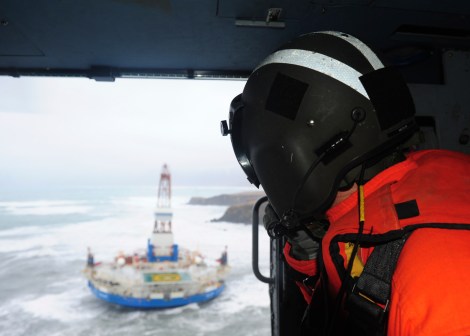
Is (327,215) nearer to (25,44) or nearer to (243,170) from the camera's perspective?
(243,170)

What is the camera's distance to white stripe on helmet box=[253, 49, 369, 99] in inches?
32.9

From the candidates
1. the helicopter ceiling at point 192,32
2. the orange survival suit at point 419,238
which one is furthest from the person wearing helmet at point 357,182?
the helicopter ceiling at point 192,32

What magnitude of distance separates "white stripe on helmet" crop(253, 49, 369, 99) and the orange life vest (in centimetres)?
24

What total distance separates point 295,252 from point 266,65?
66 cm

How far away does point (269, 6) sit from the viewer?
4.65 feet

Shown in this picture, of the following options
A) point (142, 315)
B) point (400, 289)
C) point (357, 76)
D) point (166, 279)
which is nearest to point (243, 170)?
point (357, 76)

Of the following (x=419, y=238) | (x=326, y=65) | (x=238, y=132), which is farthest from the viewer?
(x=238, y=132)

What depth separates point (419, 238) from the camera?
581mm

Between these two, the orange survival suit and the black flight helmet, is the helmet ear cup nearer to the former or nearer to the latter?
the black flight helmet

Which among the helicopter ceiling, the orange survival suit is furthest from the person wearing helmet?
the helicopter ceiling

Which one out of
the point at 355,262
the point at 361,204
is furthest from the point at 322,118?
the point at 355,262

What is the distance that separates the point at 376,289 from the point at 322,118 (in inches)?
16.6

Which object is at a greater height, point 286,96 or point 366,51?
point 366,51

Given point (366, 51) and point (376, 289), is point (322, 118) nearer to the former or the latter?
point (366, 51)
